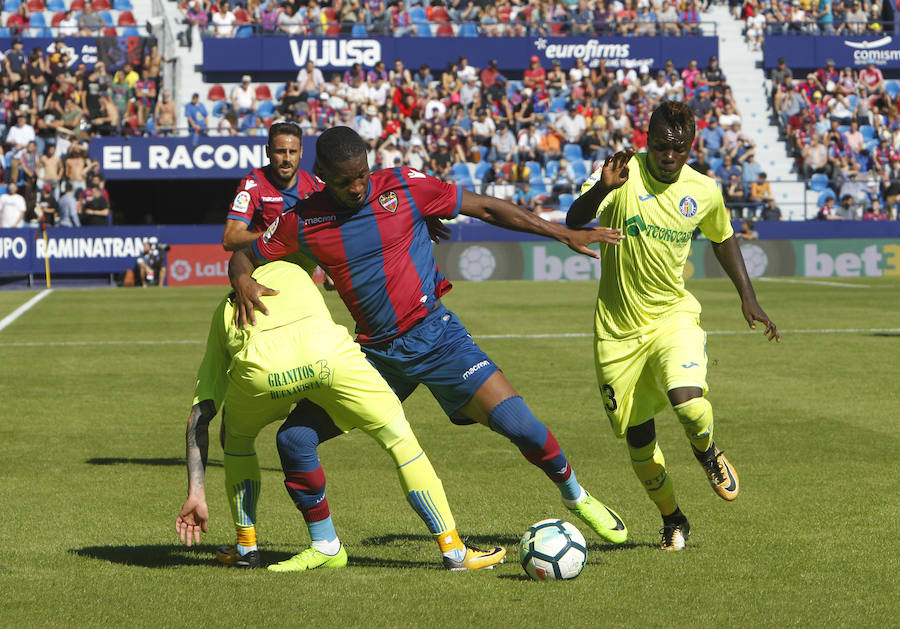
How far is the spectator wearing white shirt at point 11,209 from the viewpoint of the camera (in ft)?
100

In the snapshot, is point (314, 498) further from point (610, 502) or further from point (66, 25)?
point (66, 25)

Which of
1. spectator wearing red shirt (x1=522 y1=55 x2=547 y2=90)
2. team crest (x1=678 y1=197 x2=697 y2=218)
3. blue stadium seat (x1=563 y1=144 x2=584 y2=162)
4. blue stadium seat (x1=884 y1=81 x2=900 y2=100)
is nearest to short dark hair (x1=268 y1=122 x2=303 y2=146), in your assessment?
team crest (x1=678 y1=197 x2=697 y2=218)

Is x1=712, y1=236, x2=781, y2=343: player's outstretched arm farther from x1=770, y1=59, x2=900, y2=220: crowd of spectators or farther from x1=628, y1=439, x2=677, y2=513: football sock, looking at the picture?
x1=770, y1=59, x2=900, y2=220: crowd of spectators

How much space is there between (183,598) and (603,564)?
6.47 feet

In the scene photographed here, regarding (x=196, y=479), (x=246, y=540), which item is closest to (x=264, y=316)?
(x=196, y=479)

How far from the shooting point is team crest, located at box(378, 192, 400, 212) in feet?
18.9

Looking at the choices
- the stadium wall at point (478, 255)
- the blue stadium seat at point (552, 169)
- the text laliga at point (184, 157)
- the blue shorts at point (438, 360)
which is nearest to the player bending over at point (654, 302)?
the blue shorts at point (438, 360)

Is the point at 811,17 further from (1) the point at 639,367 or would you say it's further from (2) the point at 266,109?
(1) the point at 639,367

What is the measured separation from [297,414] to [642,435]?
6.07 feet

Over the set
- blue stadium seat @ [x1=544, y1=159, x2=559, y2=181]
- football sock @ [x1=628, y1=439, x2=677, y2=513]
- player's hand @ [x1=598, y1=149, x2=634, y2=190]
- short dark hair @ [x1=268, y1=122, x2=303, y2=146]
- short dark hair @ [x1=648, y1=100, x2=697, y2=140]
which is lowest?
blue stadium seat @ [x1=544, y1=159, x2=559, y2=181]

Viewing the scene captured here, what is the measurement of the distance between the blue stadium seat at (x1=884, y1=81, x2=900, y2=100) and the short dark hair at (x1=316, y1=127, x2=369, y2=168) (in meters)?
37.2

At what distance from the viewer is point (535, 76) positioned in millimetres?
36750

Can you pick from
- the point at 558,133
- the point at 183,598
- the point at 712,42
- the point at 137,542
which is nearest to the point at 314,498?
the point at 183,598

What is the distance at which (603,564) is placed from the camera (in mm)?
5836
